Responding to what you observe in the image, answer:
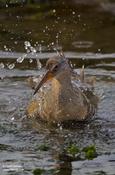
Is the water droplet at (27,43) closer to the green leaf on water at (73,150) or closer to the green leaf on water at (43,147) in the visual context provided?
the green leaf on water at (43,147)

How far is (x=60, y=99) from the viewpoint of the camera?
862 cm

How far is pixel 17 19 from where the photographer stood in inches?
502

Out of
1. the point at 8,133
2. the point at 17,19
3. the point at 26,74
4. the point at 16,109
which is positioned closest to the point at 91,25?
Answer: the point at 17,19

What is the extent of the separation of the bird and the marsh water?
147 millimetres

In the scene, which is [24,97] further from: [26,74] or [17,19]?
[17,19]

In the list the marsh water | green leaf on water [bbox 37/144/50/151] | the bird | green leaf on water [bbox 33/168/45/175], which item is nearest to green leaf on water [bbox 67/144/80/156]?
the marsh water

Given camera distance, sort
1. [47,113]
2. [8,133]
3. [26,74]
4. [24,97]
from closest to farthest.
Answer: [8,133]
[47,113]
[24,97]
[26,74]

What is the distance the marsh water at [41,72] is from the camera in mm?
7020

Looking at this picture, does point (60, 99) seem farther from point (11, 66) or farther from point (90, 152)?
point (11, 66)

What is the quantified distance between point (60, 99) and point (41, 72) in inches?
63.0

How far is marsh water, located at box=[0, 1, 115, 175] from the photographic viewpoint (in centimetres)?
702

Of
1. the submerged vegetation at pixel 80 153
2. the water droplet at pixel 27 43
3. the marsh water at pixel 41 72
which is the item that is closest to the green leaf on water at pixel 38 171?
the marsh water at pixel 41 72

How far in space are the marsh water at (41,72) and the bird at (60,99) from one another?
15cm

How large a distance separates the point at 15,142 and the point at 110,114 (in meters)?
1.52
